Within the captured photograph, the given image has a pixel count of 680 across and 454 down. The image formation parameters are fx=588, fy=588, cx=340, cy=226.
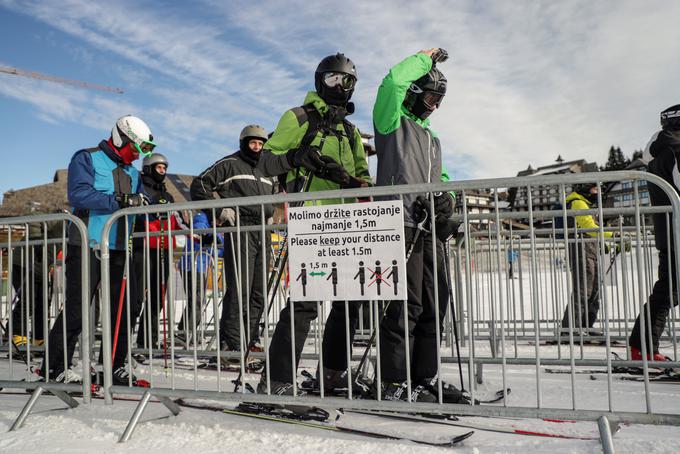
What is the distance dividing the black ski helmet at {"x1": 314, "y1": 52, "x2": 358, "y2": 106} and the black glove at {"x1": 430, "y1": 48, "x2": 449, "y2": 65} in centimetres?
51

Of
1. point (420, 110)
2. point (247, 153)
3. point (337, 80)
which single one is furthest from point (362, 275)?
point (247, 153)

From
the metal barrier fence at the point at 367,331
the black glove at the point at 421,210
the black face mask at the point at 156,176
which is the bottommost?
the metal barrier fence at the point at 367,331

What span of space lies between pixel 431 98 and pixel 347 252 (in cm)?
119

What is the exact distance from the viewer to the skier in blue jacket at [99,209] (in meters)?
4.26

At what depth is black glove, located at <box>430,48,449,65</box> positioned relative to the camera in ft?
12.3

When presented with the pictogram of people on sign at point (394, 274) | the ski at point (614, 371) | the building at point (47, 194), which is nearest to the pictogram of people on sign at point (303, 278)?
the pictogram of people on sign at point (394, 274)

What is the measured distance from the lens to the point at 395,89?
3443mm

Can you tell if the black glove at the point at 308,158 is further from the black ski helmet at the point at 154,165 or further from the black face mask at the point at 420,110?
the black ski helmet at the point at 154,165

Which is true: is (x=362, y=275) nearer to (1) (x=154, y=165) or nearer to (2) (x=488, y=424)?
(2) (x=488, y=424)

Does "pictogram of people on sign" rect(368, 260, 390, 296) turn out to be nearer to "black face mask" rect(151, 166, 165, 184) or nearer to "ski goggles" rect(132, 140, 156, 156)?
"ski goggles" rect(132, 140, 156, 156)

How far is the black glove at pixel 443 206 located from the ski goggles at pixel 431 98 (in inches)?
26.0

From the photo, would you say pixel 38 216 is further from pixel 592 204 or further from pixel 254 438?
pixel 592 204

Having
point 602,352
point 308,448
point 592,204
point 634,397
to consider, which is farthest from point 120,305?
point 592,204

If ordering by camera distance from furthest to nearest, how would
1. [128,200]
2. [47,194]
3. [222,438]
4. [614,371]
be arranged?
[47,194]
[614,371]
[128,200]
[222,438]
